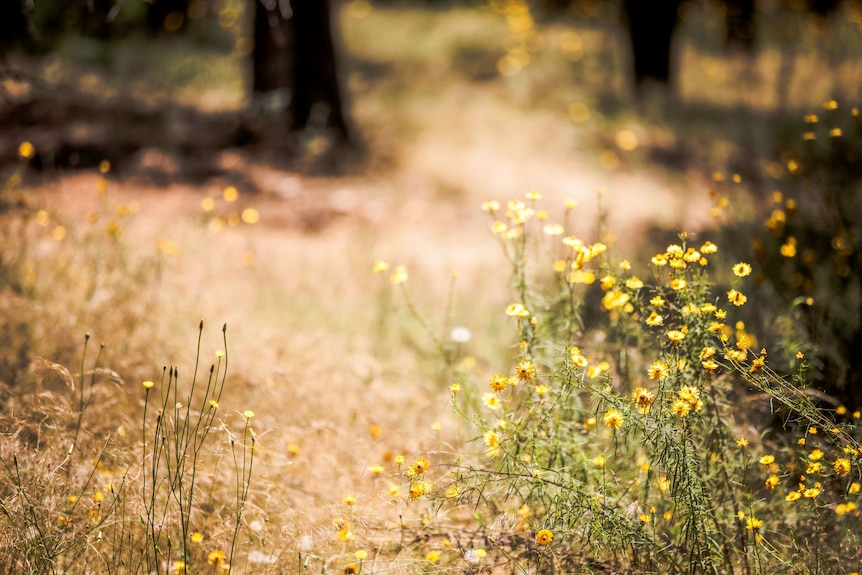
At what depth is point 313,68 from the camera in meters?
5.73

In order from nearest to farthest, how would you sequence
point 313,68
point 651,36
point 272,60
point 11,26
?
point 313,68 → point 272,60 → point 11,26 → point 651,36

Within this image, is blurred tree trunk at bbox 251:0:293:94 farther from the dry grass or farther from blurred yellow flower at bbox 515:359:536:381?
blurred yellow flower at bbox 515:359:536:381

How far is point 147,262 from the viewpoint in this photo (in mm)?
3656

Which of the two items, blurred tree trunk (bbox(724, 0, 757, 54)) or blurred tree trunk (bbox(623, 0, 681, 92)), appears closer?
blurred tree trunk (bbox(623, 0, 681, 92))

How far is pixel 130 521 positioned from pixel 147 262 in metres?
1.91

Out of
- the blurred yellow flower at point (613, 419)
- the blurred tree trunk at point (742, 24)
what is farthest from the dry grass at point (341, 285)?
the blurred tree trunk at point (742, 24)

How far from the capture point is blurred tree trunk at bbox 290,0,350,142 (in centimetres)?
563

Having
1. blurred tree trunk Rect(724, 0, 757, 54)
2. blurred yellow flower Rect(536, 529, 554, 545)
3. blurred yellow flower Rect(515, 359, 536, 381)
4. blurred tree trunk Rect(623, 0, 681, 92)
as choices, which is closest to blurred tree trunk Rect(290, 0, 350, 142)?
blurred tree trunk Rect(623, 0, 681, 92)

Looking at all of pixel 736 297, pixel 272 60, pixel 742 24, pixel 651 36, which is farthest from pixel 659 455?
pixel 742 24

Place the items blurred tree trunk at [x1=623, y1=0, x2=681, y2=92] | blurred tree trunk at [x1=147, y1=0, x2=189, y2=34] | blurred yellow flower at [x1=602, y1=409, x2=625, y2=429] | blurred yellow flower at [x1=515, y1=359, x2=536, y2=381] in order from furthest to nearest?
blurred tree trunk at [x1=147, y1=0, x2=189, y2=34] → blurred tree trunk at [x1=623, y1=0, x2=681, y2=92] → blurred yellow flower at [x1=515, y1=359, x2=536, y2=381] → blurred yellow flower at [x1=602, y1=409, x2=625, y2=429]

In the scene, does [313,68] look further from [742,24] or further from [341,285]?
[742,24]

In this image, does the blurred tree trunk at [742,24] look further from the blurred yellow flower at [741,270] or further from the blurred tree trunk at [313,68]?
the blurred yellow flower at [741,270]

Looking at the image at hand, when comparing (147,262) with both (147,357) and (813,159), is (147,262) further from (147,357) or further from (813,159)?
(813,159)

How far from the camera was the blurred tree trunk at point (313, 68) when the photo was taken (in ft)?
18.5
